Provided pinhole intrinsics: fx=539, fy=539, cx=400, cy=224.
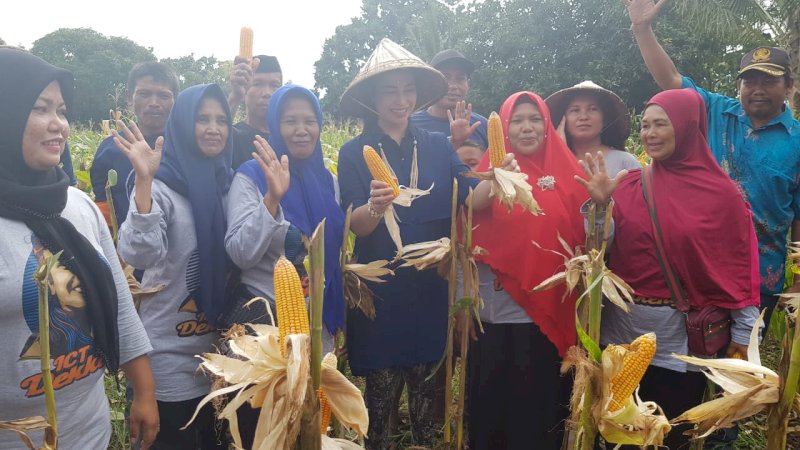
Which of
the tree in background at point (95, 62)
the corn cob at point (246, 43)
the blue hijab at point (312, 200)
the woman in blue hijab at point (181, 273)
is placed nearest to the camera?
the woman in blue hijab at point (181, 273)

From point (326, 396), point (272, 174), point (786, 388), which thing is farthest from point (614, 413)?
point (272, 174)

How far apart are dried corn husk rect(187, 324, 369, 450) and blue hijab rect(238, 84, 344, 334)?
1.12m

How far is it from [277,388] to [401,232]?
5.12 ft

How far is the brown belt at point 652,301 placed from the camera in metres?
2.56

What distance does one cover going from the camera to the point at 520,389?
287 cm

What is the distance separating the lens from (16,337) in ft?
5.25

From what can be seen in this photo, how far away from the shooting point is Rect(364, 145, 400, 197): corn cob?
2496 millimetres

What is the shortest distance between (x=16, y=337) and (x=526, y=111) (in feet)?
7.94

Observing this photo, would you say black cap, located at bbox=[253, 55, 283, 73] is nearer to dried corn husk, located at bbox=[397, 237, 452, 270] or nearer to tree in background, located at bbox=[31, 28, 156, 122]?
A: dried corn husk, located at bbox=[397, 237, 452, 270]

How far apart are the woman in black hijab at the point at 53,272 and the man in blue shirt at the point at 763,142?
127 inches

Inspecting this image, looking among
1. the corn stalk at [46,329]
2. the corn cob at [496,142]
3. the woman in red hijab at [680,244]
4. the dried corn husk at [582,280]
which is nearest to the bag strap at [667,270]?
the woman in red hijab at [680,244]

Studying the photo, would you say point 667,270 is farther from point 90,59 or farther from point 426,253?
point 90,59

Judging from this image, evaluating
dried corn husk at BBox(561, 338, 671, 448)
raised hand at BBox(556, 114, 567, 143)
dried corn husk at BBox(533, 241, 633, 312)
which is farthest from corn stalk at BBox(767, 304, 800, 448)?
raised hand at BBox(556, 114, 567, 143)

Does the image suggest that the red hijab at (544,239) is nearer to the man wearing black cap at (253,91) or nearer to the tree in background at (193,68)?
the man wearing black cap at (253,91)
